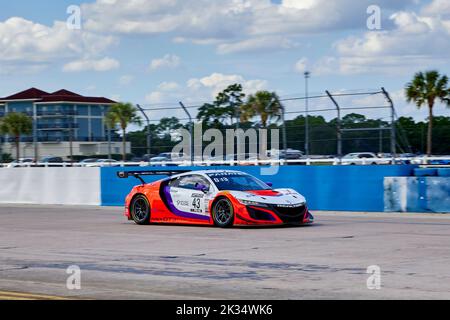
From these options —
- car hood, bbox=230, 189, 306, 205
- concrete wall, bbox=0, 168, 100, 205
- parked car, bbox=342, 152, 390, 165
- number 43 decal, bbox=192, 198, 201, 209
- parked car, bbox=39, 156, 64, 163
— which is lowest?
concrete wall, bbox=0, 168, 100, 205

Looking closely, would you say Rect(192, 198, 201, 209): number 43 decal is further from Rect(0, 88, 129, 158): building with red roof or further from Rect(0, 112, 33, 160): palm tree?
Rect(0, 112, 33, 160): palm tree

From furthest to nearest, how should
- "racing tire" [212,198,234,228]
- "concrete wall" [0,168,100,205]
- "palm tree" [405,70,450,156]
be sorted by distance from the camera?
1. "palm tree" [405,70,450,156]
2. "concrete wall" [0,168,100,205]
3. "racing tire" [212,198,234,228]

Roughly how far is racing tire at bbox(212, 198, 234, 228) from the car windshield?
34cm

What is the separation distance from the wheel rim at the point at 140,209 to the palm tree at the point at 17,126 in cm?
1234

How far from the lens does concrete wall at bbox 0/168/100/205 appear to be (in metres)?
29.0

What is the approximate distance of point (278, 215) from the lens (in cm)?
1775

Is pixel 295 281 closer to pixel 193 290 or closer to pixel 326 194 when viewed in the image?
pixel 193 290

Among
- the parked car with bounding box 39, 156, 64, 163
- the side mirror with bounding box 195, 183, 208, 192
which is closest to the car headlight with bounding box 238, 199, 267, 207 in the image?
the side mirror with bounding box 195, 183, 208, 192

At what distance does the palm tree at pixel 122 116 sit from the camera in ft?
91.6

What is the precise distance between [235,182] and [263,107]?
705 cm

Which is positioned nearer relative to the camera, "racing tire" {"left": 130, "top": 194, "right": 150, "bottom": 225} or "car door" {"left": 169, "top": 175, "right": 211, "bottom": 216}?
"car door" {"left": 169, "top": 175, "right": 211, "bottom": 216}

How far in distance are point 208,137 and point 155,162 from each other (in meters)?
2.23

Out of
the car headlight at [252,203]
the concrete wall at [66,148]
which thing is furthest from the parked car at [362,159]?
the concrete wall at [66,148]
